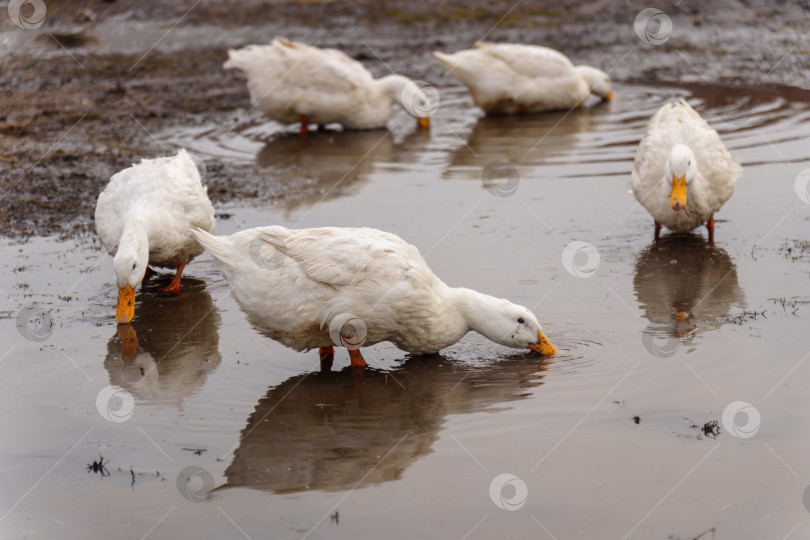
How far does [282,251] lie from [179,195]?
216 centimetres

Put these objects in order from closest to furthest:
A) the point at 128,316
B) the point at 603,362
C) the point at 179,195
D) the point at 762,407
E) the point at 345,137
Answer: the point at 762,407
the point at 603,362
the point at 128,316
the point at 179,195
the point at 345,137

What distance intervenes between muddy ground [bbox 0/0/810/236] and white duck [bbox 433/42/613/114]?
274cm

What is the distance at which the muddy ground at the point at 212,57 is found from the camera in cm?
1202

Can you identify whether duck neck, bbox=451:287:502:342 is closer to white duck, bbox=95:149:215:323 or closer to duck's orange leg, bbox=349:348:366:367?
duck's orange leg, bbox=349:348:366:367

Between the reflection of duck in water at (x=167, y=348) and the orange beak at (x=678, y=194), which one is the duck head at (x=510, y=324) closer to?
the reflection of duck in water at (x=167, y=348)

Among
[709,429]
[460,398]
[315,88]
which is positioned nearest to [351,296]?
[460,398]

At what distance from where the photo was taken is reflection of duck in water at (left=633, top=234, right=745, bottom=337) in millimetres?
7469

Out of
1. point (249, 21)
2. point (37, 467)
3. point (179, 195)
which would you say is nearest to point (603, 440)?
point (37, 467)

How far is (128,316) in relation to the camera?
7.55 m

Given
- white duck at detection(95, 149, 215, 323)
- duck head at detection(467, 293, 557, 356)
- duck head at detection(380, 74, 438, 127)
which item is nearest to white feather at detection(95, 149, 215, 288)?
white duck at detection(95, 149, 215, 323)

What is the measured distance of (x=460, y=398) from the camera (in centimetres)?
634

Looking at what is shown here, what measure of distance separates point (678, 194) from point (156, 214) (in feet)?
14.7

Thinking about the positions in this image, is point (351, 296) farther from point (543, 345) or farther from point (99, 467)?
point (99, 467)

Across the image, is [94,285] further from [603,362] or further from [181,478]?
[603,362]
